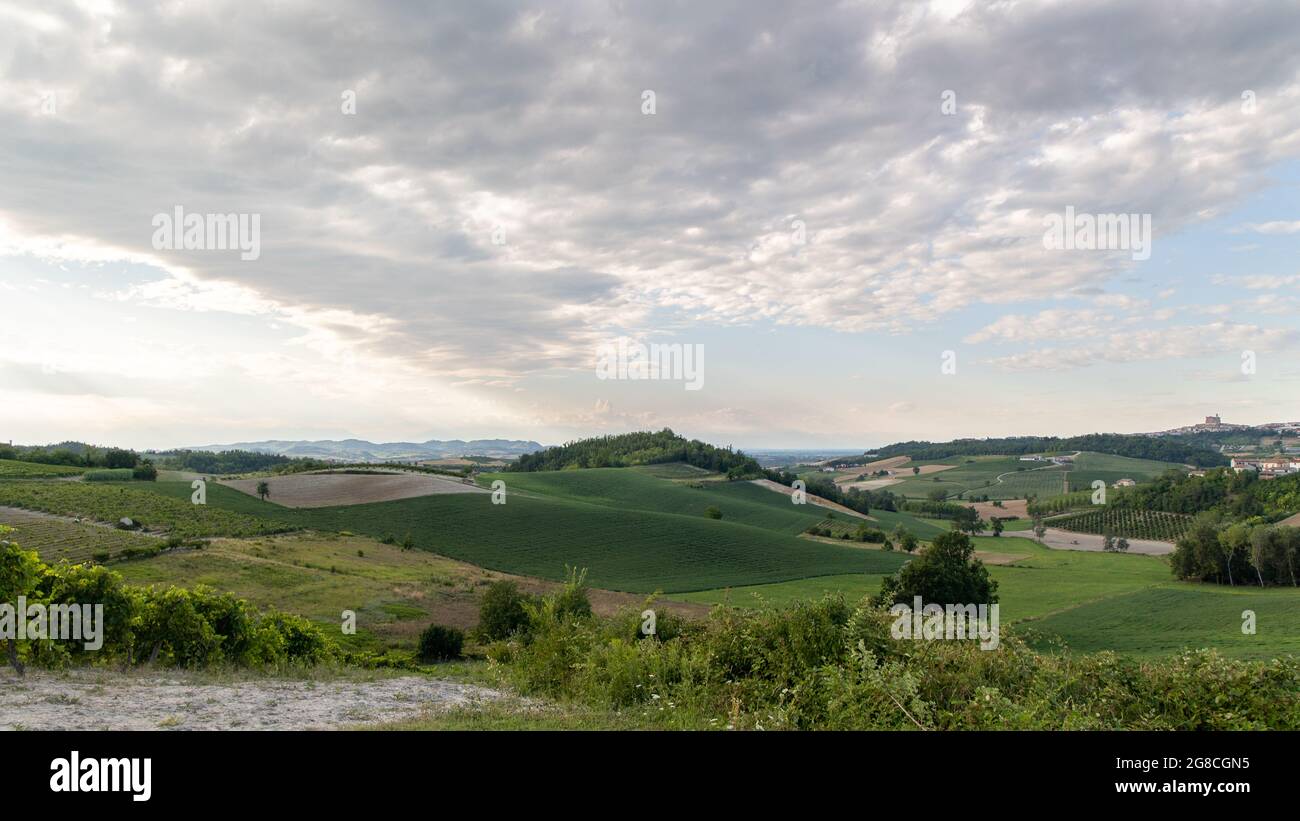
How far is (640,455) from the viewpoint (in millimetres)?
161625

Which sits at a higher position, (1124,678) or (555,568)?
(1124,678)

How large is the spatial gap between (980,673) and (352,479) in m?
102

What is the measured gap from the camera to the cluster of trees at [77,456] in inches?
4008

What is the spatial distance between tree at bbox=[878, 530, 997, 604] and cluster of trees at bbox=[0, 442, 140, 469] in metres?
109

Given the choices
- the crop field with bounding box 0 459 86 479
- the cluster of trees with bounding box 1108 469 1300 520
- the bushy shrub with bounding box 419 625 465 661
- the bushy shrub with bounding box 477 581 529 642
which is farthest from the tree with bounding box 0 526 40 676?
the cluster of trees with bounding box 1108 469 1300 520

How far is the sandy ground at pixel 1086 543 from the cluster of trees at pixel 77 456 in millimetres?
138005

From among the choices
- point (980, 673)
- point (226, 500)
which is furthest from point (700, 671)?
point (226, 500)

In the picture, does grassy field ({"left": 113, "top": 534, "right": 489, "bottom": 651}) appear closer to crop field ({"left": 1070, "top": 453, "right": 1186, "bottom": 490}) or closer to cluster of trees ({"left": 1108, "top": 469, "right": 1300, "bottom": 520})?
cluster of trees ({"left": 1108, "top": 469, "right": 1300, "bottom": 520})

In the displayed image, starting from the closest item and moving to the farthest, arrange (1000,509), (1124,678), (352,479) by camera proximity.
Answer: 1. (1124,678)
2. (352,479)
3. (1000,509)

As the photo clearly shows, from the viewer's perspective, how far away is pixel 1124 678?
8.30 metres

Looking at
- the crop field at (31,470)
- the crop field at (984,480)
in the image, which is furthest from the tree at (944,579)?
the crop field at (984,480)

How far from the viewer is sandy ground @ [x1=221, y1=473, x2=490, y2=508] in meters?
86.6
